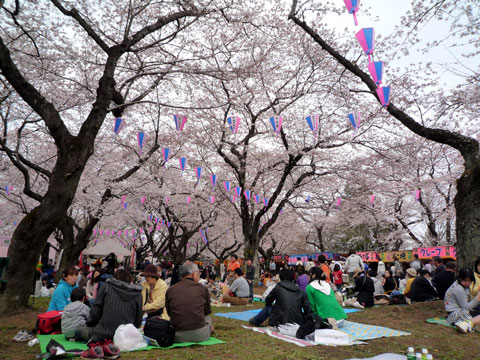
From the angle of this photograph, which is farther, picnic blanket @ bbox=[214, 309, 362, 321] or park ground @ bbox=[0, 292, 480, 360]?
picnic blanket @ bbox=[214, 309, 362, 321]

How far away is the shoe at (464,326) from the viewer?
5.45m

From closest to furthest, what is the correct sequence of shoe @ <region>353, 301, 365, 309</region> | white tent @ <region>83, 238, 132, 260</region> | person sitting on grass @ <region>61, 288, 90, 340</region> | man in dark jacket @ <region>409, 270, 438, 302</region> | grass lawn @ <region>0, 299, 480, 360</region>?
grass lawn @ <region>0, 299, 480, 360</region> < person sitting on grass @ <region>61, 288, 90, 340</region> < man in dark jacket @ <region>409, 270, 438, 302</region> < shoe @ <region>353, 301, 365, 309</region> < white tent @ <region>83, 238, 132, 260</region>

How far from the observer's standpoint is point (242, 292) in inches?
364

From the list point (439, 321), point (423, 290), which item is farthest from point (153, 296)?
point (423, 290)

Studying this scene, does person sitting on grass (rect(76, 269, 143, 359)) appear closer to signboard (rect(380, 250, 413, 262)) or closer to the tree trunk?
the tree trunk

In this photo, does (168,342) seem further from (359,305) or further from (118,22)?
(118,22)

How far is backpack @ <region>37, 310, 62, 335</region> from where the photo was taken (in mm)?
5024

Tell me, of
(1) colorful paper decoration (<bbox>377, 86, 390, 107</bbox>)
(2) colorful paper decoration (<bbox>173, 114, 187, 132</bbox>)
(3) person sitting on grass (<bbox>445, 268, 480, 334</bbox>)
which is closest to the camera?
(3) person sitting on grass (<bbox>445, 268, 480, 334</bbox>)

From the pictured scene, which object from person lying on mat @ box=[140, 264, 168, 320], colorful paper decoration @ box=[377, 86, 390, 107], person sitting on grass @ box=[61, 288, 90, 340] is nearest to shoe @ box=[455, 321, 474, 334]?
colorful paper decoration @ box=[377, 86, 390, 107]

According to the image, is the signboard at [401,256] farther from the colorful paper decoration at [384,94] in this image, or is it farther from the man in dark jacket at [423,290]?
the colorful paper decoration at [384,94]

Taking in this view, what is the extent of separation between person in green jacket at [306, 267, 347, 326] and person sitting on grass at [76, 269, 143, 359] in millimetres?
2964

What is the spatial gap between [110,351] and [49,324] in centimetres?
186

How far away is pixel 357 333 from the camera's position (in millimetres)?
5535

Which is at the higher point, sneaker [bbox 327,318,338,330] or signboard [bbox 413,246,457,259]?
signboard [bbox 413,246,457,259]
